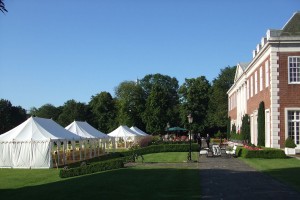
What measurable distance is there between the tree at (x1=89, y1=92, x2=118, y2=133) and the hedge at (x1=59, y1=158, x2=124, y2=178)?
70.5m

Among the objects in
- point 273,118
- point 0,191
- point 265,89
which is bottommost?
point 0,191

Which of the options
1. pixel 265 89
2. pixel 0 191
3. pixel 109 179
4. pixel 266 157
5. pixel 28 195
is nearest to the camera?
pixel 28 195

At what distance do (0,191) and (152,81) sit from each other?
8643 centimetres

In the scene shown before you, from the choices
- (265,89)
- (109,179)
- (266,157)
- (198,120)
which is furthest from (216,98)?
(109,179)

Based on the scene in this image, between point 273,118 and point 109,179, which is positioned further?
point 273,118

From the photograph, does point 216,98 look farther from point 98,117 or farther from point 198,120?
point 98,117

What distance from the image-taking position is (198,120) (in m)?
82.1

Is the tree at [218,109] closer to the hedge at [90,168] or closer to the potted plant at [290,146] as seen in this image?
the potted plant at [290,146]

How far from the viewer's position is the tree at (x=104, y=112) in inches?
3701

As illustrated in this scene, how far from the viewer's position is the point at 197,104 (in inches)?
3246

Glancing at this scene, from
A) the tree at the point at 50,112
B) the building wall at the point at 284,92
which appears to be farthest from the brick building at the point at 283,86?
the tree at the point at 50,112

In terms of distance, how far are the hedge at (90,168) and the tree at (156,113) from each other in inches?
2292

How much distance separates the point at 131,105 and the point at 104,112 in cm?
786

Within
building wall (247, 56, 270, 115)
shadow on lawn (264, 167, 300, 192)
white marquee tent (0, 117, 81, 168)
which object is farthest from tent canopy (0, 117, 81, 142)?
building wall (247, 56, 270, 115)
